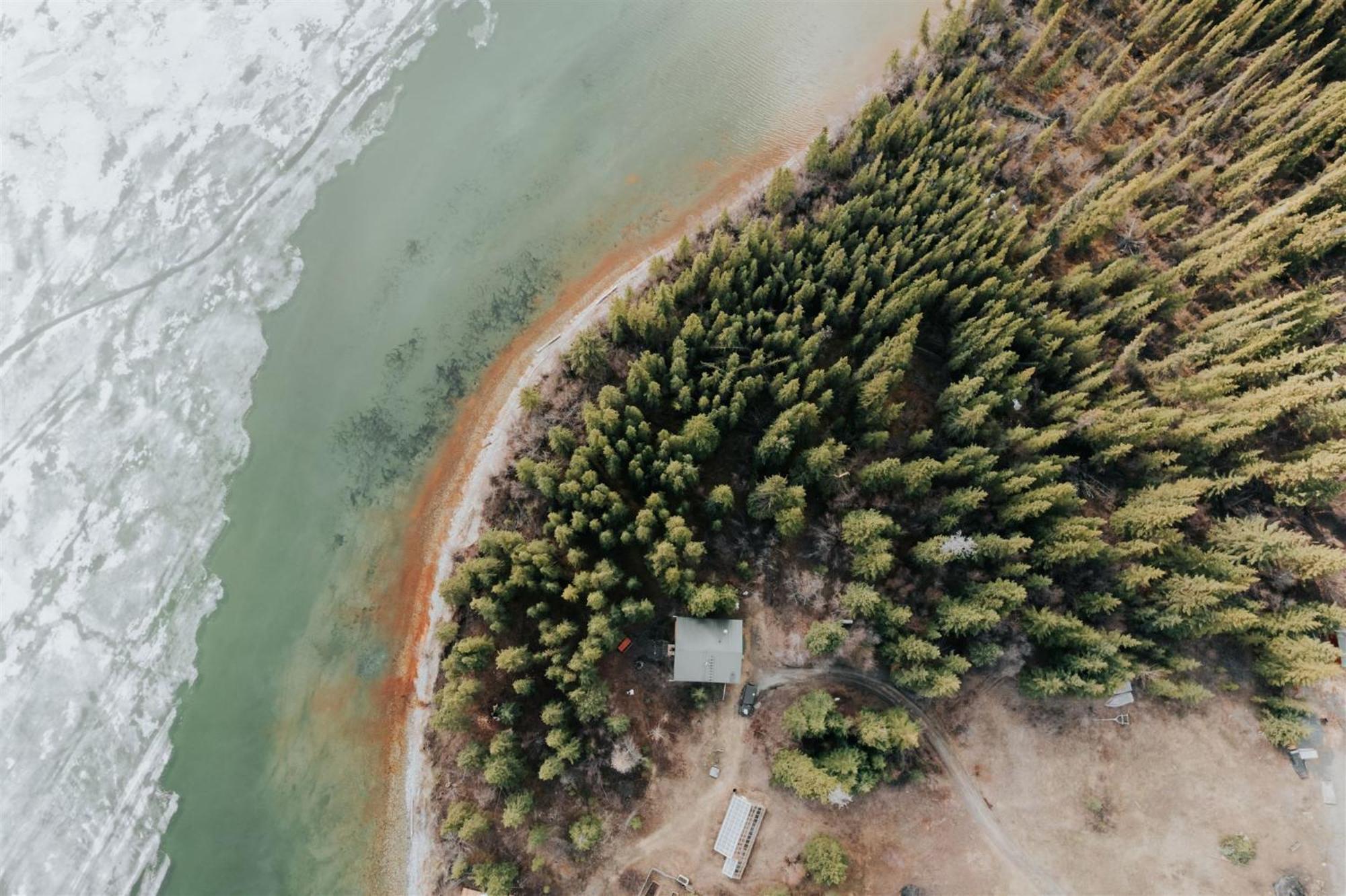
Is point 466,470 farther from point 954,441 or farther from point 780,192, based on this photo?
point 954,441

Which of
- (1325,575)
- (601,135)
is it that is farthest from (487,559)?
(1325,575)

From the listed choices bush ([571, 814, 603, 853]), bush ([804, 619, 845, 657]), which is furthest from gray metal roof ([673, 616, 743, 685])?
bush ([571, 814, 603, 853])

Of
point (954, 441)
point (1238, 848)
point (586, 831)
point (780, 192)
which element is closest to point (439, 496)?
point (586, 831)

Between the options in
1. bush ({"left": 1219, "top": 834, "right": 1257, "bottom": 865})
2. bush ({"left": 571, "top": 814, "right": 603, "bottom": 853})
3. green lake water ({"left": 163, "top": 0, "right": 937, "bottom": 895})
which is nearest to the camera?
bush ({"left": 1219, "top": 834, "right": 1257, "bottom": 865})

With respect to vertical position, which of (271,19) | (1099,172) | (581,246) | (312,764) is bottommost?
(312,764)

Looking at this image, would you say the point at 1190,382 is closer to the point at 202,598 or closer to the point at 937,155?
the point at 937,155

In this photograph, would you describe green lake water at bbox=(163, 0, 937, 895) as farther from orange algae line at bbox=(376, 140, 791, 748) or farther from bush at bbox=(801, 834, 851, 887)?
bush at bbox=(801, 834, 851, 887)
